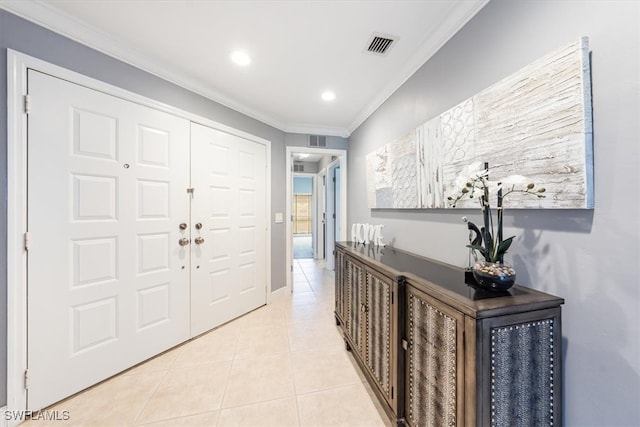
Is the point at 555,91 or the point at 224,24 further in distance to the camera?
the point at 224,24

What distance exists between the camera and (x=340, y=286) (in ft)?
8.09

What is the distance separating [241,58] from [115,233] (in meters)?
1.68

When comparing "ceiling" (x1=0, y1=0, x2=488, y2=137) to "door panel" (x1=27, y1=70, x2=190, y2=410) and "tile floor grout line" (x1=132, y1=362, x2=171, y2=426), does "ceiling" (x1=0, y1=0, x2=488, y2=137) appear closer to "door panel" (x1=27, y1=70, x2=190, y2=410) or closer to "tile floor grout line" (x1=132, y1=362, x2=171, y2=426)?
"door panel" (x1=27, y1=70, x2=190, y2=410)

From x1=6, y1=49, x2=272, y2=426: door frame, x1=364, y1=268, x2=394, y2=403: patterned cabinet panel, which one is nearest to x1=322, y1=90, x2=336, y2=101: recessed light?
x1=364, y1=268, x2=394, y2=403: patterned cabinet panel

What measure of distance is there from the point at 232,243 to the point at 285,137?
5.60ft

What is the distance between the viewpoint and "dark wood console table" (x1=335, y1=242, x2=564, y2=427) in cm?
89

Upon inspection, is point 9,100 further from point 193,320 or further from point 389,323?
point 389,323

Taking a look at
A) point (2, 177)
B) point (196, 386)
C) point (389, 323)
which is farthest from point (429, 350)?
point (2, 177)

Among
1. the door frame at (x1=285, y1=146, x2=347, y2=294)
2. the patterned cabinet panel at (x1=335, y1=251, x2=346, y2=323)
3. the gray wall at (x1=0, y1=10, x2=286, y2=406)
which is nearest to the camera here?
the gray wall at (x1=0, y1=10, x2=286, y2=406)

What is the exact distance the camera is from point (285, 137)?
362cm

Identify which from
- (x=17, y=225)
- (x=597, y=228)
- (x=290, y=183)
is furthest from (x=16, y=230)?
(x=597, y=228)

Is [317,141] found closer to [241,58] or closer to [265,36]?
[241,58]

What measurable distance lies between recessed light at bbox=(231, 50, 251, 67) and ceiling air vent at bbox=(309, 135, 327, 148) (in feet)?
5.44

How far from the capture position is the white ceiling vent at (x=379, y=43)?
5.83 feet
